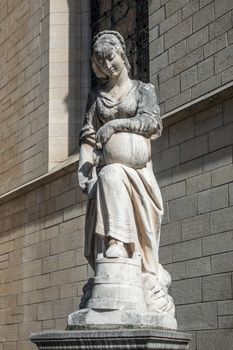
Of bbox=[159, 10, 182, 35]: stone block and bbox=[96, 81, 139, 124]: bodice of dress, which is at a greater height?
bbox=[159, 10, 182, 35]: stone block

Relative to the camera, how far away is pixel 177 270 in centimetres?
1030

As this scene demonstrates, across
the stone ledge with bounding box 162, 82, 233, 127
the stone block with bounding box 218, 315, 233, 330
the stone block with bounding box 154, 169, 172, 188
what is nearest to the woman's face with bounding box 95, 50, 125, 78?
the stone ledge with bounding box 162, 82, 233, 127

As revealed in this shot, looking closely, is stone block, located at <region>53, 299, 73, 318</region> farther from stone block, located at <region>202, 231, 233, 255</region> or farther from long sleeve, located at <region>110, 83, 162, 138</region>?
long sleeve, located at <region>110, 83, 162, 138</region>

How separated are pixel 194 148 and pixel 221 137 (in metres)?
0.56

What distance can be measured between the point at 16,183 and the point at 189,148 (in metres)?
5.68

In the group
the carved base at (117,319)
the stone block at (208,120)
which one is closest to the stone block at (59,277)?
the stone block at (208,120)

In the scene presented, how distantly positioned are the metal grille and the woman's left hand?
650cm

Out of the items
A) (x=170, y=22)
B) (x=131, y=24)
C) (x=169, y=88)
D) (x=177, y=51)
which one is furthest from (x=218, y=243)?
(x=131, y=24)

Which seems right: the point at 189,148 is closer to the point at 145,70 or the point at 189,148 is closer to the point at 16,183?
the point at 145,70

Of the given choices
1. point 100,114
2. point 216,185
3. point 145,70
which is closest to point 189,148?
point 216,185

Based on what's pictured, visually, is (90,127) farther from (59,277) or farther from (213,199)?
(59,277)

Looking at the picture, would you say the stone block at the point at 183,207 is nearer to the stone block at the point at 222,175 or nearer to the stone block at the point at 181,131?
the stone block at the point at 222,175

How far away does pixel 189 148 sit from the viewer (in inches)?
414

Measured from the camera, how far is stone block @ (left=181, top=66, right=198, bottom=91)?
1057 cm
